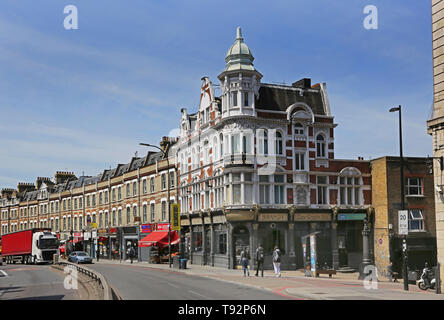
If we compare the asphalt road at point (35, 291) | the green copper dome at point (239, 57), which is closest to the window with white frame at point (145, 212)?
the green copper dome at point (239, 57)

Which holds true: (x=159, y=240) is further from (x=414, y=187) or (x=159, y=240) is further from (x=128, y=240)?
(x=414, y=187)

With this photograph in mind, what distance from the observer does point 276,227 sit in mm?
41562

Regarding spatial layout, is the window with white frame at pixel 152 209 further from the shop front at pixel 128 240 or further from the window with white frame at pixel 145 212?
→ the shop front at pixel 128 240

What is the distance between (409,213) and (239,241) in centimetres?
1467

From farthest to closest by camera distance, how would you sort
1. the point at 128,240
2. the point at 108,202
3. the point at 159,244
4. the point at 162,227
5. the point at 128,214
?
the point at 108,202 < the point at 128,214 < the point at 128,240 < the point at 162,227 < the point at 159,244

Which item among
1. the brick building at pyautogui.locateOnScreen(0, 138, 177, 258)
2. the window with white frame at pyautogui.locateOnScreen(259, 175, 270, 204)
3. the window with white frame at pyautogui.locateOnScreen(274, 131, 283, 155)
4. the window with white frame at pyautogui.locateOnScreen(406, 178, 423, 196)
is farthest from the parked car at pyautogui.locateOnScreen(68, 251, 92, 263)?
the window with white frame at pyautogui.locateOnScreen(406, 178, 423, 196)

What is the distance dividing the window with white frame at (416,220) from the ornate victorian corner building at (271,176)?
130 inches

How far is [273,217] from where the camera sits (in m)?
41.1

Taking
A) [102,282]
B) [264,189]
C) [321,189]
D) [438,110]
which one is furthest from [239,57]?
[102,282]

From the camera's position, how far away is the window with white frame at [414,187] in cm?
4359

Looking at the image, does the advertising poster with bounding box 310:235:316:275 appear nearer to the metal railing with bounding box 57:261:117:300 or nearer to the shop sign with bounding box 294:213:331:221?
the shop sign with bounding box 294:213:331:221
